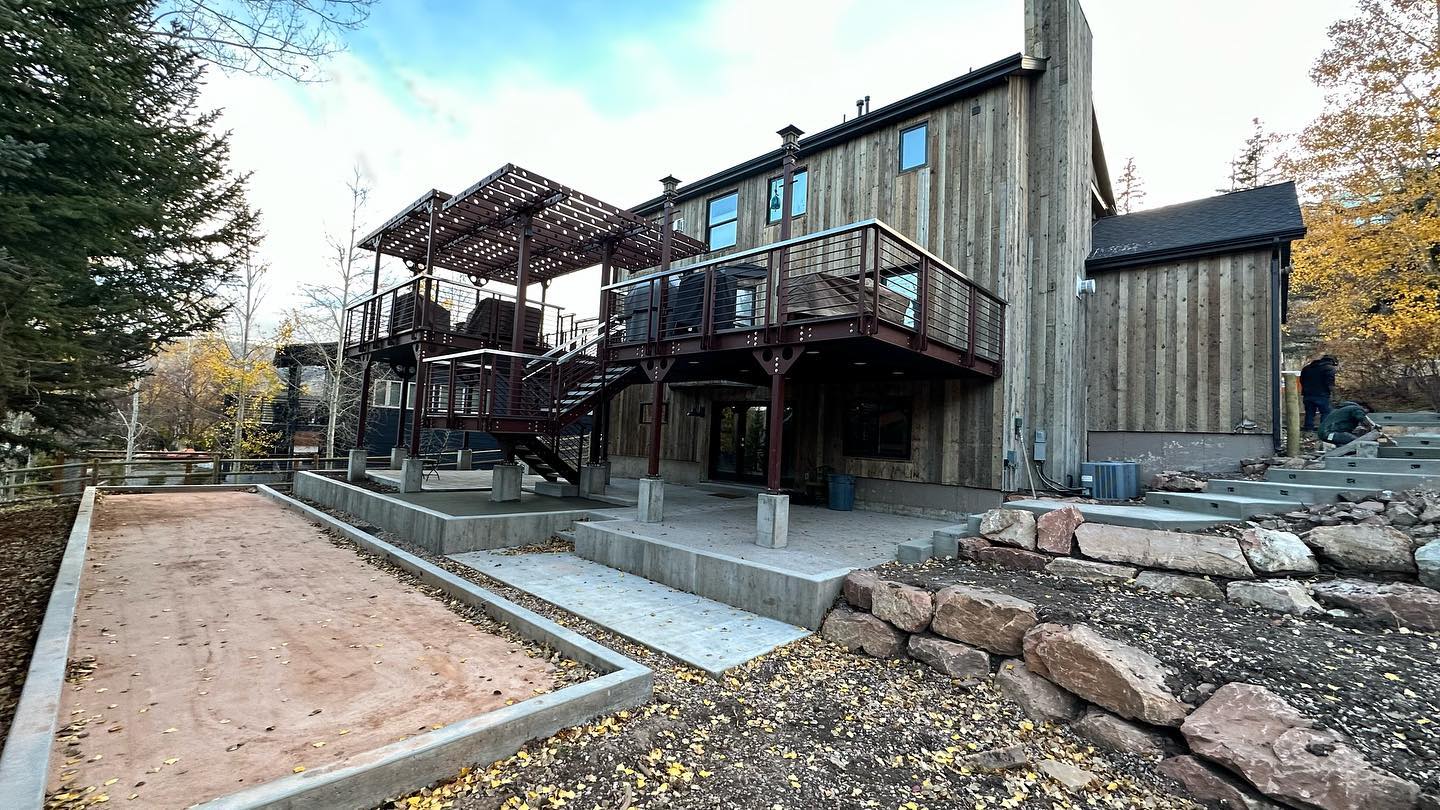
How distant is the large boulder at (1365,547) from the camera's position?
375 centimetres

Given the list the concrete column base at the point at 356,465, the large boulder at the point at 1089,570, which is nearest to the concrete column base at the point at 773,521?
the large boulder at the point at 1089,570

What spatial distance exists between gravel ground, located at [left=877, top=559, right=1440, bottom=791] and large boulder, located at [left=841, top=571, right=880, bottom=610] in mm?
1024

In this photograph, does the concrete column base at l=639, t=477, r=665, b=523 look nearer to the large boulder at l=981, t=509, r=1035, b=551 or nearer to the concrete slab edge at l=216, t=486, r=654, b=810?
the concrete slab edge at l=216, t=486, r=654, b=810

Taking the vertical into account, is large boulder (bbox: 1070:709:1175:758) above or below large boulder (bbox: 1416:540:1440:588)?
below

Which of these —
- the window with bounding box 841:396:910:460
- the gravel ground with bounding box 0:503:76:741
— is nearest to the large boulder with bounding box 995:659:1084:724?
the gravel ground with bounding box 0:503:76:741

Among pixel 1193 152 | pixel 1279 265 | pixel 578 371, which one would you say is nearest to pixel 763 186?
pixel 578 371

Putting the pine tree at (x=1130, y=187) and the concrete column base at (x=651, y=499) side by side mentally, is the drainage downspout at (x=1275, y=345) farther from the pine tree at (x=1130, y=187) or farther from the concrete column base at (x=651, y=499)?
the pine tree at (x=1130, y=187)

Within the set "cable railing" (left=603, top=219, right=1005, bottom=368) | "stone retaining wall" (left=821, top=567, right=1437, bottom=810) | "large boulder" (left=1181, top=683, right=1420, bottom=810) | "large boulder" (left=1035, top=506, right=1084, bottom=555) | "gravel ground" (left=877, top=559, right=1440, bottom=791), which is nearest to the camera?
"large boulder" (left=1181, top=683, right=1420, bottom=810)

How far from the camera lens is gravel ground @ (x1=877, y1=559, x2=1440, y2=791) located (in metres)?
2.64

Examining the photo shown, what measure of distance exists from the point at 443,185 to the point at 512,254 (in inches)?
102

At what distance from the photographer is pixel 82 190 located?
521 cm

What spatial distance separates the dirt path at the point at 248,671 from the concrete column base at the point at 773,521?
2.81 m

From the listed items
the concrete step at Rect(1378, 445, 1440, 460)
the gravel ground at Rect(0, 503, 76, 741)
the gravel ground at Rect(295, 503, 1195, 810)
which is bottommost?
the gravel ground at Rect(0, 503, 76, 741)

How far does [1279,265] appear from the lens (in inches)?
311
